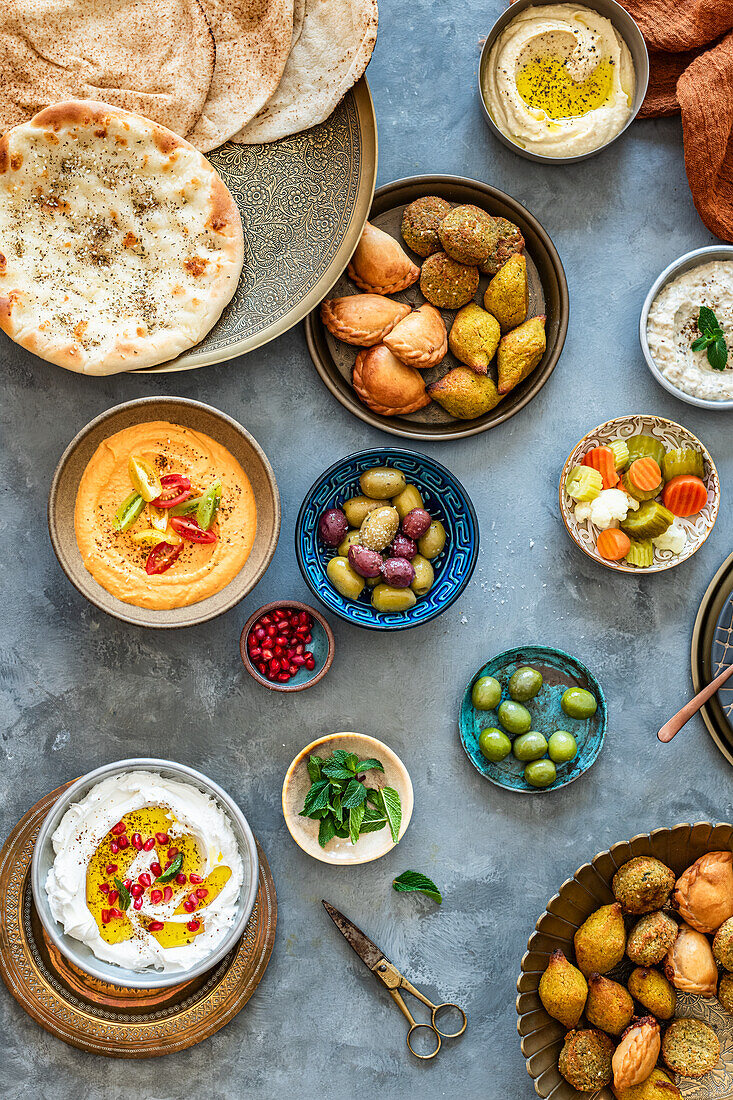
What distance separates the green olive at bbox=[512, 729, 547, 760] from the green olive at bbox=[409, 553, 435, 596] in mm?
728

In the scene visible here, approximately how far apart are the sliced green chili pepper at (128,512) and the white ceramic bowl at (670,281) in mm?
2112

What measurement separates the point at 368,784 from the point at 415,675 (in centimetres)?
49

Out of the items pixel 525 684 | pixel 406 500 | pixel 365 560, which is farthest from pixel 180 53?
pixel 525 684

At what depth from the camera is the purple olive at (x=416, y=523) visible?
3084mm

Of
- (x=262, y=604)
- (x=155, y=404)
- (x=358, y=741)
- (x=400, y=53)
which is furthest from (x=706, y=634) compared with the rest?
(x=400, y=53)

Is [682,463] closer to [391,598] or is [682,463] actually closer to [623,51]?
[391,598]

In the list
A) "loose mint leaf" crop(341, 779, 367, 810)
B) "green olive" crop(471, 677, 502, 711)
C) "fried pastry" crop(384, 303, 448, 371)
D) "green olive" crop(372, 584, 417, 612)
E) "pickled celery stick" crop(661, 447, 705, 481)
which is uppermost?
"fried pastry" crop(384, 303, 448, 371)

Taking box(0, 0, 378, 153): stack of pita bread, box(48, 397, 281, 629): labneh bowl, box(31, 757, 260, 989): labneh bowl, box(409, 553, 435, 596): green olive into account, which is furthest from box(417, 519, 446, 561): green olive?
box(0, 0, 378, 153): stack of pita bread

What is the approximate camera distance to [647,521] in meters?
3.20

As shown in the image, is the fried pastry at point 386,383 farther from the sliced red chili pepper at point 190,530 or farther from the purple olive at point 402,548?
the sliced red chili pepper at point 190,530

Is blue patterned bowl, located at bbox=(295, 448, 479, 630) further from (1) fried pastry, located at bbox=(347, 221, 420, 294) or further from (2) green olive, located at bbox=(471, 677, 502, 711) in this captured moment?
(1) fried pastry, located at bbox=(347, 221, 420, 294)

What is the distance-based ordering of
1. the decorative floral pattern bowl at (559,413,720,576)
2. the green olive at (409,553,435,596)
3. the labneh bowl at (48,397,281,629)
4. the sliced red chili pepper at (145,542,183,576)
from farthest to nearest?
the decorative floral pattern bowl at (559,413,720,576) < the green olive at (409,553,435,596) < the sliced red chili pepper at (145,542,183,576) < the labneh bowl at (48,397,281,629)

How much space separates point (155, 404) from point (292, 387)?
2.01 ft

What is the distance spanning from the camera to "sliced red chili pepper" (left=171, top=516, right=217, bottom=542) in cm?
300
